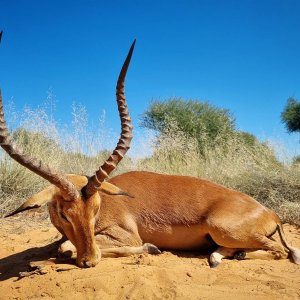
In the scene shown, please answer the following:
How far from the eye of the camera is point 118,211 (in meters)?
5.87

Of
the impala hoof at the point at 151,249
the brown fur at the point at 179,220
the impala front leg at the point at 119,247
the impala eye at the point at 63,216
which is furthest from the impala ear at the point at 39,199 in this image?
the impala hoof at the point at 151,249

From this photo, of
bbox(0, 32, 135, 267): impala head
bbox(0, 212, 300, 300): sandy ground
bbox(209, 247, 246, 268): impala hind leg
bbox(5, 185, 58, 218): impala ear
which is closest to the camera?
bbox(0, 212, 300, 300): sandy ground

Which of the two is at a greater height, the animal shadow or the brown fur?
the brown fur

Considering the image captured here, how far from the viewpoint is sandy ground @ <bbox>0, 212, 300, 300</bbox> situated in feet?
14.1

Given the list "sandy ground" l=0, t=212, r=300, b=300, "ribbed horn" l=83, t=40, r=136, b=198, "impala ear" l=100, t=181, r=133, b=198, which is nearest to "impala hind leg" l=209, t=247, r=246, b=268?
"sandy ground" l=0, t=212, r=300, b=300

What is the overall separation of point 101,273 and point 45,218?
3.93 m

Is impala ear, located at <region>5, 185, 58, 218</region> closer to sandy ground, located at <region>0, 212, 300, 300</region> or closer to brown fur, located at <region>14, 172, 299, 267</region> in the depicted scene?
→ brown fur, located at <region>14, 172, 299, 267</region>

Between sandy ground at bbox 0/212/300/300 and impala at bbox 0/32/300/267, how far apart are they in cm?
22

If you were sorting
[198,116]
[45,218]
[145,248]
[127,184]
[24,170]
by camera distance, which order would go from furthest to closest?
[198,116]
[24,170]
[45,218]
[127,184]
[145,248]

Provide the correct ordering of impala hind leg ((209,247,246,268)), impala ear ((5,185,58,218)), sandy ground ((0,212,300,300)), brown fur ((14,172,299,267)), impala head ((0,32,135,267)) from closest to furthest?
sandy ground ((0,212,300,300))
impala head ((0,32,135,267))
impala ear ((5,185,58,218))
impala hind leg ((209,247,246,268))
brown fur ((14,172,299,267))

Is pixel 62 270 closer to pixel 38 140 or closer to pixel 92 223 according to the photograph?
pixel 92 223

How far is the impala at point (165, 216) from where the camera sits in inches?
203

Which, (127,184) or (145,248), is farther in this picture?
(127,184)

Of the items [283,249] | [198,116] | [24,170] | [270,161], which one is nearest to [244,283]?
[283,249]
